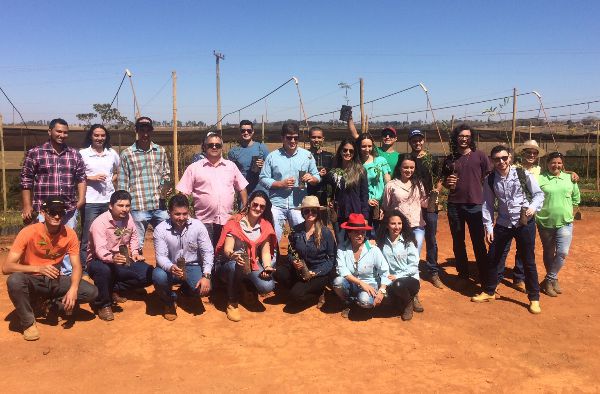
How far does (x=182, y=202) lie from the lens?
4.43m

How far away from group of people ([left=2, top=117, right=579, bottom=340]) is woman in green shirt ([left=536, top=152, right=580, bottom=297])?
1 centimetres

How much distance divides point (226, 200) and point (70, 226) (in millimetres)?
1650

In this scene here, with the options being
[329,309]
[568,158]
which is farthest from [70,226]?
[568,158]

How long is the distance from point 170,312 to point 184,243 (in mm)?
724

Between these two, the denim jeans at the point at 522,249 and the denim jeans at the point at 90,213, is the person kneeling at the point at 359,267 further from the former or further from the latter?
the denim jeans at the point at 90,213

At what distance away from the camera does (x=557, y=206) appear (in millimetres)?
5043

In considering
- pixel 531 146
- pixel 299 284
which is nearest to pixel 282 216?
pixel 299 284

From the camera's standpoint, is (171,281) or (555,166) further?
(555,166)

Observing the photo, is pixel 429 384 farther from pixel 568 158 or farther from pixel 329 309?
pixel 568 158

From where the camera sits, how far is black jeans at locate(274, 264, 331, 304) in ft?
15.2

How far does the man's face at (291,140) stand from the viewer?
15.9 ft

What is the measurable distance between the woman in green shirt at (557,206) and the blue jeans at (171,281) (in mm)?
3907

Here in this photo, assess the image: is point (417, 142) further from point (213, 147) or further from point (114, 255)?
point (114, 255)

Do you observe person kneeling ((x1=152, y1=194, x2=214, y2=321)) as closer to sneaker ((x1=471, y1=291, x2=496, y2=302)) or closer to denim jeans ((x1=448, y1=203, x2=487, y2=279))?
denim jeans ((x1=448, y1=203, x2=487, y2=279))
